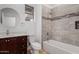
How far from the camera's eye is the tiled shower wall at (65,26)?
5.48ft

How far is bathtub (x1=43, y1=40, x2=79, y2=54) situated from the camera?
168cm

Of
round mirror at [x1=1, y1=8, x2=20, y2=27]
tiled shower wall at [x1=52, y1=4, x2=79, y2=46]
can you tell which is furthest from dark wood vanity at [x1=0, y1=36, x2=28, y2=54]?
tiled shower wall at [x1=52, y1=4, x2=79, y2=46]

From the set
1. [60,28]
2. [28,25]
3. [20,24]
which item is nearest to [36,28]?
[28,25]

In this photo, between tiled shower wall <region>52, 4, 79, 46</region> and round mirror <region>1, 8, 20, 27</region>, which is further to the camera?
round mirror <region>1, 8, 20, 27</region>

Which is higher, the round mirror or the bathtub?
the round mirror

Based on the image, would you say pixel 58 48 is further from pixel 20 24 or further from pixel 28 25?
pixel 20 24

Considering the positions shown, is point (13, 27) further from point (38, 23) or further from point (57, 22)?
point (57, 22)

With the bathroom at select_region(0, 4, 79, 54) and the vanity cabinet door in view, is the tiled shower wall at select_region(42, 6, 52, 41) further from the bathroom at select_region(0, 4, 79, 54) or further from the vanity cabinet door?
the vanity cabinet door

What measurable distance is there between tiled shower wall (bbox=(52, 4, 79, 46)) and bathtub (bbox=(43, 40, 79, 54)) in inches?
2.4

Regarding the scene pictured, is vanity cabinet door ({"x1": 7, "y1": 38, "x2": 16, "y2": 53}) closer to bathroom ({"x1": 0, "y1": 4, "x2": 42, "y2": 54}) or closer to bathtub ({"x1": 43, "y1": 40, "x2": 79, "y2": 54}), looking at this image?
bathroom ({"x1": 0, "y1": 4, "x2": 42, "y2": 54})

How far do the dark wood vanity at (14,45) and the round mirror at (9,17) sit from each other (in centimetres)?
24

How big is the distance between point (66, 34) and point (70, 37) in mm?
75
